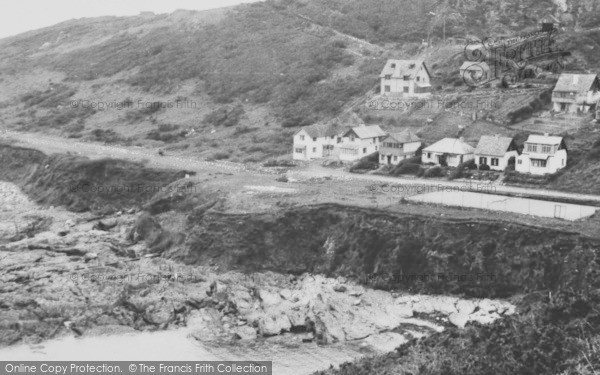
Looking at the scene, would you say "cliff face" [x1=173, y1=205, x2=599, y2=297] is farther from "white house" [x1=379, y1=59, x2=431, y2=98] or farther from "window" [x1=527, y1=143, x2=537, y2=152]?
"white house" [x1=379, y1=59, x2=431, y2=98]

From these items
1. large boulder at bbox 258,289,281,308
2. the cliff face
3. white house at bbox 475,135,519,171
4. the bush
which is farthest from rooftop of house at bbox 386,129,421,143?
the bush

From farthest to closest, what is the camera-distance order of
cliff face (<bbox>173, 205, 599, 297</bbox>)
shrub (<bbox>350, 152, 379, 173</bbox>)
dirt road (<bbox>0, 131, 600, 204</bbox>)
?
1. shrub (<bbox>350, 152, 379, 173</bbox>)
2. dirt road (<bbox>0, 131, 600, 204</bbox>)
3. cliff face (<bbox>173, 205, 599, 297</bbox>)

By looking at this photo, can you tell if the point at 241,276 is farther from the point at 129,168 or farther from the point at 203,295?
the point at 129,168

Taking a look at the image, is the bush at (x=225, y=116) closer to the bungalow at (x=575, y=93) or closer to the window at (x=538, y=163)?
the bungalow at (x=575, y=93)

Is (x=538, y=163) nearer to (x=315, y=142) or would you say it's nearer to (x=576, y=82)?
(x=576, y=82)

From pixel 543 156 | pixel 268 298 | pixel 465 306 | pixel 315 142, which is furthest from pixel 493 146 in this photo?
pixel 268 298

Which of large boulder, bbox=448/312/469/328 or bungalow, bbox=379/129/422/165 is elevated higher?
bungalow, bbox=379/129/422/165
